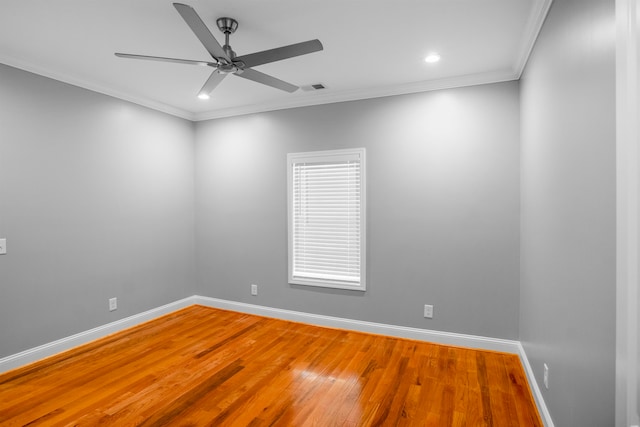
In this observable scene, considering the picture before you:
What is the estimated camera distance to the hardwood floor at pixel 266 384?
2174 mm

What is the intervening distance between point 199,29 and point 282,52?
49 centimetres

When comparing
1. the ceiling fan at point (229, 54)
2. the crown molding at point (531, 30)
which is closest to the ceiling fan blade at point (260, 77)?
the ceiling fan at point (229, 54)

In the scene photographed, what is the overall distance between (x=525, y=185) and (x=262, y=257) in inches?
115

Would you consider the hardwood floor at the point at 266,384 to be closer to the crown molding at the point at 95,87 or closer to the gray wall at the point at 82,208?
the gray wall at the point at 82,208

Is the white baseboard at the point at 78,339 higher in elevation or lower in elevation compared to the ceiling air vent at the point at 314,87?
lower

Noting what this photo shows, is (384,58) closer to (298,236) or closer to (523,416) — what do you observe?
(298,236)

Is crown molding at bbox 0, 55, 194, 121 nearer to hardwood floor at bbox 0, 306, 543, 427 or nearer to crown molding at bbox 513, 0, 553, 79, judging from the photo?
hardwood floor at bbox 0, 306, 543, 427

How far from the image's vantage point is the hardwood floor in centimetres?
217

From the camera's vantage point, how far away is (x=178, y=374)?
274 centimetres

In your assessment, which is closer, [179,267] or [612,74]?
[612,74]

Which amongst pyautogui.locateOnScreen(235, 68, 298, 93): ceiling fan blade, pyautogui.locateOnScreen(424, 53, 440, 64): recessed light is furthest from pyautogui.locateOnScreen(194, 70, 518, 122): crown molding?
pyautogui.locateOnScreen(235, 68, 298, 93): ceiling fan blade

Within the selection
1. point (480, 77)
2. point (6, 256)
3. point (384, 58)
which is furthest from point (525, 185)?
point (6, 256)

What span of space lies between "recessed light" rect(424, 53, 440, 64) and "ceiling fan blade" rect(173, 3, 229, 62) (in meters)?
1.66

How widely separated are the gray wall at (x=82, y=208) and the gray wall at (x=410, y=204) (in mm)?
814
